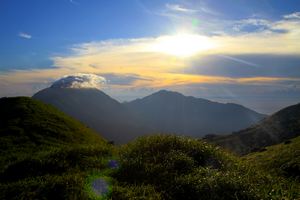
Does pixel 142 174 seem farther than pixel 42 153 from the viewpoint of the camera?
No

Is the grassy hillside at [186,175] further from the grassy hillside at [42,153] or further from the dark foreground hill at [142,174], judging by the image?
the grassy hillside at [42,153]

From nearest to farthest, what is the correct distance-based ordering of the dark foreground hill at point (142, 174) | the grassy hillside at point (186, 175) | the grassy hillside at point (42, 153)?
the grassy hillside at point (186, 175), the dark foreground hill at point (142, 174), the grassy hillside at point (42, 153)

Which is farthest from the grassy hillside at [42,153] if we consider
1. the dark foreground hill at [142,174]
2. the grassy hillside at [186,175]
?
the grassy hillside at [186,175]

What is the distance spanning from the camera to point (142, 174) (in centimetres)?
2597

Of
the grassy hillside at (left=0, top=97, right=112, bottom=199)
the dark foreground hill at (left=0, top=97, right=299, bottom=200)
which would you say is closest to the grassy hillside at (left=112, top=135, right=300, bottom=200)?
the dark foreground hill at (left=0, top=97, right=299, bottom=200)

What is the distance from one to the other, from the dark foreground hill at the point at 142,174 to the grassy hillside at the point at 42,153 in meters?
0.06

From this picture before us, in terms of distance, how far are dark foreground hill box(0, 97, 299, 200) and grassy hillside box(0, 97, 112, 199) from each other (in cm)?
6

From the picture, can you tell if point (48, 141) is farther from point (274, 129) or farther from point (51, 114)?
point (274, 129)

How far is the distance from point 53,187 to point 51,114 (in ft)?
101

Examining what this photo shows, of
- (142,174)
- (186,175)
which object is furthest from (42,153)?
(186,175)

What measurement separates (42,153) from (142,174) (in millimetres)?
11703

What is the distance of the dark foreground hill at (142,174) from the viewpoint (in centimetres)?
2206

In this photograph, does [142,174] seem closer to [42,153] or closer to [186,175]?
[186,175]

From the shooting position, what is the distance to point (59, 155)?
30.9 m
